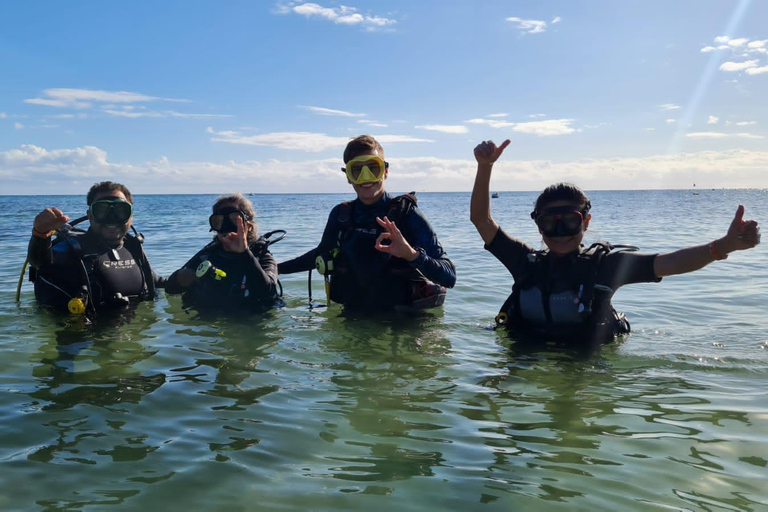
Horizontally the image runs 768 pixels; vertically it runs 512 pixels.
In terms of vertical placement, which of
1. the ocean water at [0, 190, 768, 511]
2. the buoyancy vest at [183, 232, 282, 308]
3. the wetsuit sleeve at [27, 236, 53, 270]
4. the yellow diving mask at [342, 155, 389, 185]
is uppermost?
the yellow diving mask at [342, 155, 389, 185]

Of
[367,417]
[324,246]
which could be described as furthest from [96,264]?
[367,417]

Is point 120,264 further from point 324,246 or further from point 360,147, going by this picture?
point 360,147

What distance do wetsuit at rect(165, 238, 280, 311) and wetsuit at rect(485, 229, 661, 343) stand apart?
2.48 m

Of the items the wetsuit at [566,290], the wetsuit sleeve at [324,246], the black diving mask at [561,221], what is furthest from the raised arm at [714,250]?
the wetsuit sleeve at [324,246]

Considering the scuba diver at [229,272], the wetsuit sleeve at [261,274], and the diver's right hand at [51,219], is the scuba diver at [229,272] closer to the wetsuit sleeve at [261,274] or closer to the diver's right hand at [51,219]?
the wetsuit sleeve at [261,274]

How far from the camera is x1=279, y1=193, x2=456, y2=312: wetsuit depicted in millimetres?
5566

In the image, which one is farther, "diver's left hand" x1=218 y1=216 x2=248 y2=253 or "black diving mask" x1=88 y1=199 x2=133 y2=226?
"black diving mask" x1=88 y1=199 x2=133 y2=226

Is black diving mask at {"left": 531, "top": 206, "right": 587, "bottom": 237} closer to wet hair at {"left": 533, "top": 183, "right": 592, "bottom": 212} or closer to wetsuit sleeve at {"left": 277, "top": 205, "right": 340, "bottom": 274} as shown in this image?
wet hair at {"left": 533, "top": 183, "right": 592, "bottom": 212}

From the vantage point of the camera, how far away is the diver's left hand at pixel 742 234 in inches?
151

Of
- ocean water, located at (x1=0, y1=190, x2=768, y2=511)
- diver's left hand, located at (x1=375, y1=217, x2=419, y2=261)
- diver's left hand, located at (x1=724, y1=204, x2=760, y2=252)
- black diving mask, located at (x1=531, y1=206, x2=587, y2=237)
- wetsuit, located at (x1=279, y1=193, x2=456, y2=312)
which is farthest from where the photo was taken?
wetsuit, located at (x1=279, y1=193, x2=456, y2=312)

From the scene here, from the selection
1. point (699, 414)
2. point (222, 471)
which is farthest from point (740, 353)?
point (222, 471)

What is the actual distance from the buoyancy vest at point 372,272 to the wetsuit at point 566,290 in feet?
3.33

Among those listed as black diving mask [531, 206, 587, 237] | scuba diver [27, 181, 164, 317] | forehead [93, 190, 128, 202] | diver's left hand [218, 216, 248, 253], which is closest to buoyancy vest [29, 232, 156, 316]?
scuba diver [27, 181, 164, 317]

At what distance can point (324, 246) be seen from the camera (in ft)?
20.1
